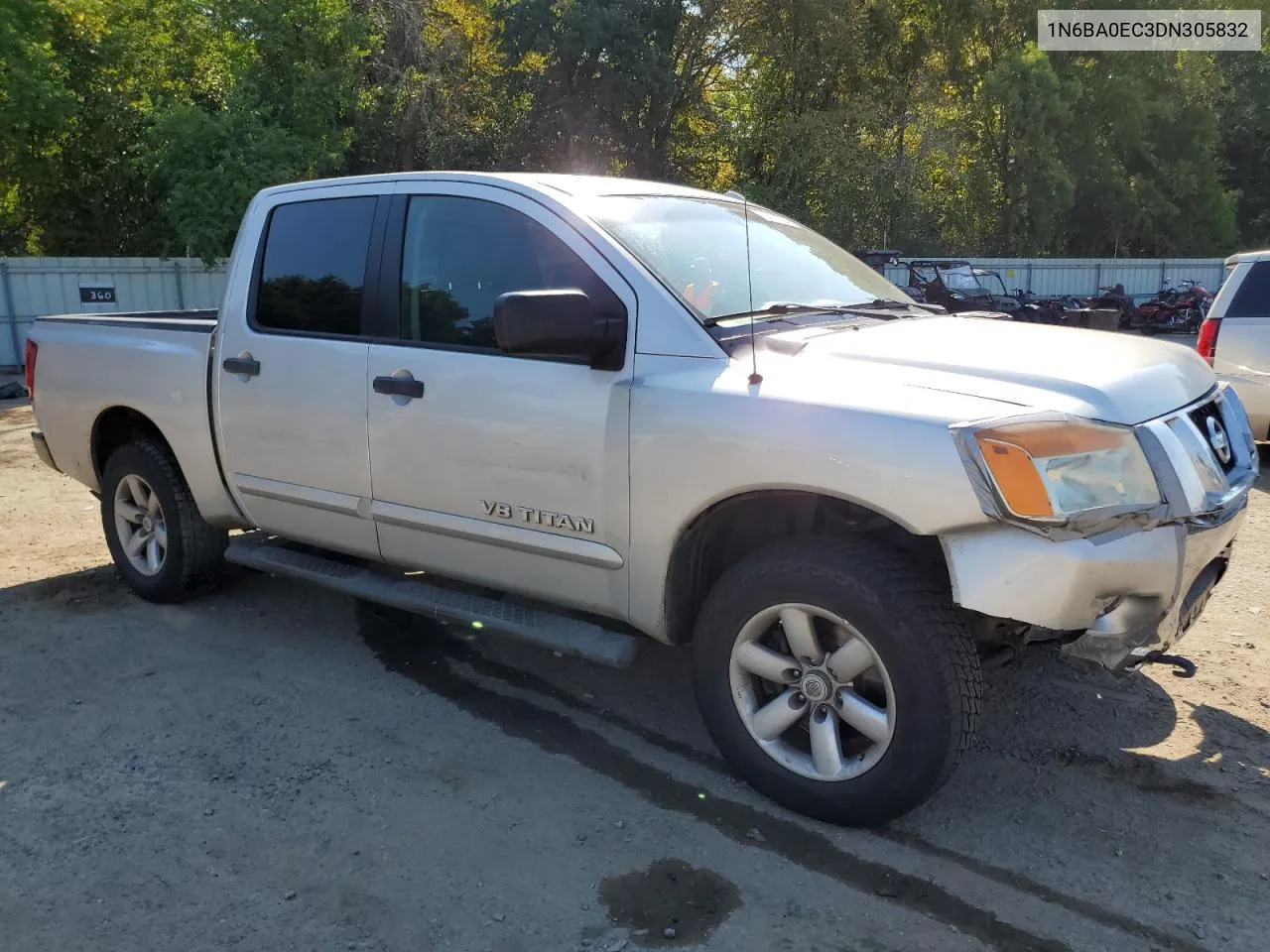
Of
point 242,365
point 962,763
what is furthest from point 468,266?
point 962,763

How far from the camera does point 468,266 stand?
12.8ft

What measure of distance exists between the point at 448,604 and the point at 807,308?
67.6 inches

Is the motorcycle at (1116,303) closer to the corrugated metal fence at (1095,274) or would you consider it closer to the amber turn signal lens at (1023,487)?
the corrugated metal fence at (1095,274)

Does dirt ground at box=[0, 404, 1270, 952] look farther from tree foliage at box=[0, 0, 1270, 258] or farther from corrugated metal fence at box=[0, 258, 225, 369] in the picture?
tree foliage at box=[0, 0, 1270, 258]

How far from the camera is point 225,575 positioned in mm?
5500

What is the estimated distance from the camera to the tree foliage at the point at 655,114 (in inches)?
723

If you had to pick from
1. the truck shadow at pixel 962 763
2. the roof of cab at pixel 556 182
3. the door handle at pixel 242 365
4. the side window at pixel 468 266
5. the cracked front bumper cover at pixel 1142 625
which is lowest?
the truck shadow at pixel 962 763

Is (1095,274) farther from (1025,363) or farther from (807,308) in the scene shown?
(1025,363)

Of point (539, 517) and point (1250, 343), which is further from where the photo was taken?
point (1250, 343)

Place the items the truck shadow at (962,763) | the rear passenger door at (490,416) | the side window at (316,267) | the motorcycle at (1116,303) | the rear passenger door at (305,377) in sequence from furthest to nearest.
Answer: the motorcycle at (1116,303) → the side window at (316,267) → the rear passenger door at (305,377) → the rear passenger door at (490,416) → the truck shadow at (962,763)

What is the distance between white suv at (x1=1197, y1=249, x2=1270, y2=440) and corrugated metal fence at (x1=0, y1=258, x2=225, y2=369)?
14259mm

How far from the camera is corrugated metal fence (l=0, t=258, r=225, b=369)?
55.0 feet

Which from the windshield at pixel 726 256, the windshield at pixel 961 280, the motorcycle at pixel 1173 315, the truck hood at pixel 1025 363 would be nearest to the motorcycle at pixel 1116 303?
the motorcycle at pixel 1173 315

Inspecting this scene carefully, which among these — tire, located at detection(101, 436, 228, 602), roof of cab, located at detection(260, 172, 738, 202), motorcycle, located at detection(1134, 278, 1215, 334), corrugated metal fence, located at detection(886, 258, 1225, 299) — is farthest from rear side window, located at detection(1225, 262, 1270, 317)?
corrugated metal fence, located at detection(886, 258, 1225, 299)
